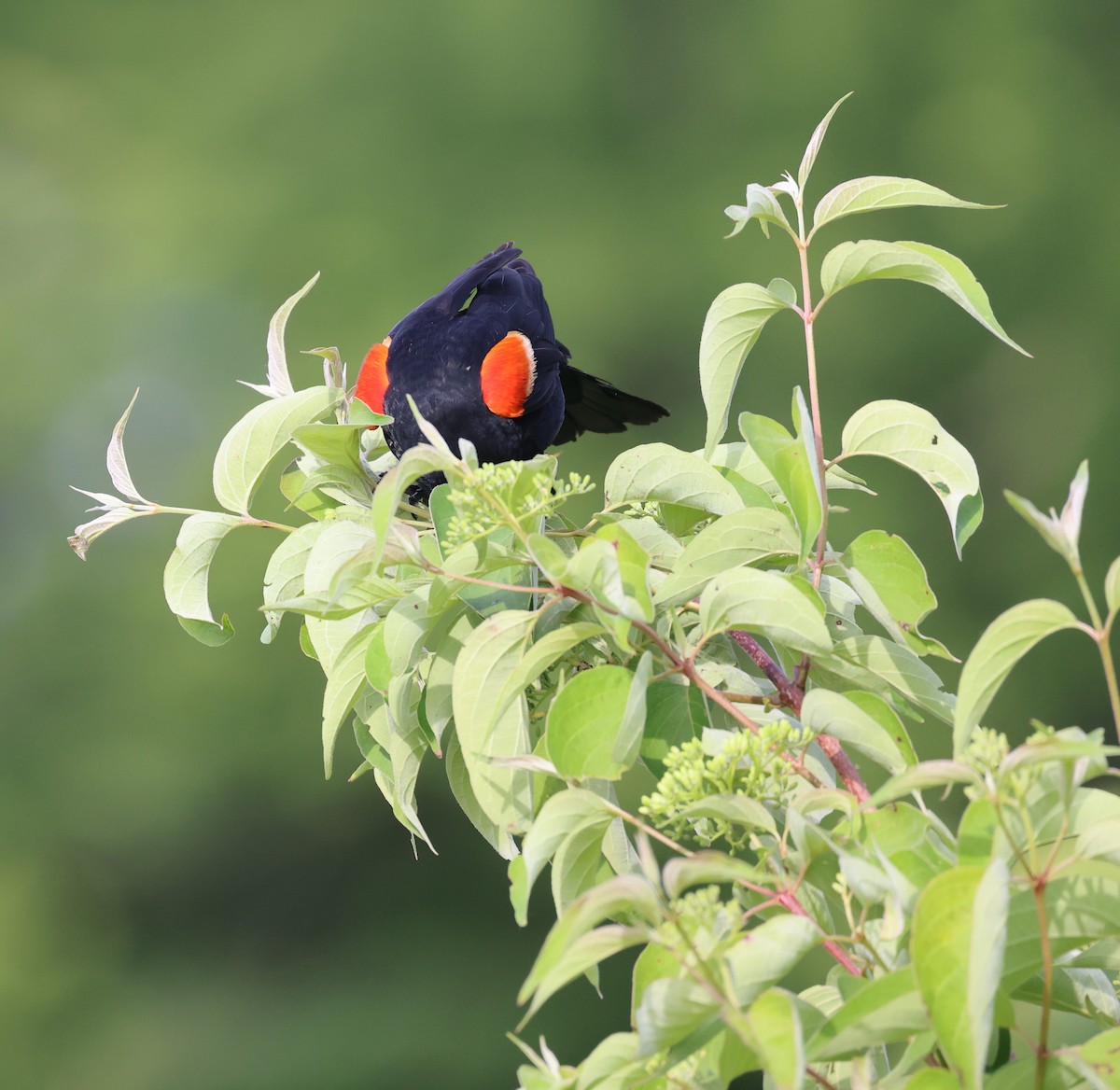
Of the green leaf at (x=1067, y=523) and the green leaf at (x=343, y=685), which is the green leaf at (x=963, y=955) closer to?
the green leaf at (x=1067, y=523)

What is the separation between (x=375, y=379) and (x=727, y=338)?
1.18 meters

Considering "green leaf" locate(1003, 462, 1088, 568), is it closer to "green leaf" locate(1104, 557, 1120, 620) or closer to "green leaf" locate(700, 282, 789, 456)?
"green leaf" locate(1104, 557, 1120, 620)

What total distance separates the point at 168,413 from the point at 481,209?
1.77 metres

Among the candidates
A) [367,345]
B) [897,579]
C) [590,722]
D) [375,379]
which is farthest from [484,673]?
[367,345]

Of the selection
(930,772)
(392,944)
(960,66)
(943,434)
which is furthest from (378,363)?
(960,66)

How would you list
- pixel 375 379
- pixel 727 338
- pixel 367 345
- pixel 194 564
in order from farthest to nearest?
pixel 367 345, pixel 375 379, pixel 194 564, pixel 727 338

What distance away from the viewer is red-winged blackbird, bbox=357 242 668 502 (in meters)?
1.87

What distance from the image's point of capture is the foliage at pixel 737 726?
44 cm

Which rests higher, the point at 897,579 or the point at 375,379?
the point at 375,379

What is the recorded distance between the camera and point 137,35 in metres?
6.79

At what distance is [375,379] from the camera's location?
1.87m

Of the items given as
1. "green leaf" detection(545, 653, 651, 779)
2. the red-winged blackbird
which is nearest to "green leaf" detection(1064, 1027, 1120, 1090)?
"green leaf" detection(545, 653, 651, 779)

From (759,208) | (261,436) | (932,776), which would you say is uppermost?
(759,208)

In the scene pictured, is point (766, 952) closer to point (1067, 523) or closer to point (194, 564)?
point (1067, 523)
